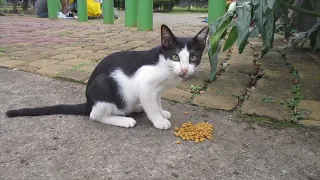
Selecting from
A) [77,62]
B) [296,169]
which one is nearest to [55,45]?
[77,62]

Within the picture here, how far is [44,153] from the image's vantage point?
167cm

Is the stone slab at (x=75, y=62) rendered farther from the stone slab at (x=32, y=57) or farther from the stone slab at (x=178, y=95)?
the stone slab at (x=178, y=95)

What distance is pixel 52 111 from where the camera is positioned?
7.07ft

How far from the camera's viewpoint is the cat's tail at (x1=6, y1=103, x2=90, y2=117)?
211 cm

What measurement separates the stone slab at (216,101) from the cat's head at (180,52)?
58cm

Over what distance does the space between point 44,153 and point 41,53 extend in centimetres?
278

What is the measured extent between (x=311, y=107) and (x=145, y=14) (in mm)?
4871

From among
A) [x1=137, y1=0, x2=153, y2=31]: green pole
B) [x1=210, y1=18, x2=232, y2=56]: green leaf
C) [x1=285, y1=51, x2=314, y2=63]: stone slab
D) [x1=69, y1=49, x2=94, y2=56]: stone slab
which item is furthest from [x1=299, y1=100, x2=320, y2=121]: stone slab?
[x1=137, y1=0, x2=153, y2=31]: green pole

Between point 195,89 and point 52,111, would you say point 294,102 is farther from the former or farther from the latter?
point 52,111

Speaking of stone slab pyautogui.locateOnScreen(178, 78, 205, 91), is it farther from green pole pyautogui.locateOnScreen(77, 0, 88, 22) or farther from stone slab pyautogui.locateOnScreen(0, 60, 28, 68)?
green pole pyautogui.locateOnScreen(77, 0, 88, 22)

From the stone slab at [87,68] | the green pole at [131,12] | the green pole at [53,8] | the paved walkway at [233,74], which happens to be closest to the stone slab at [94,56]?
the paved walkway at [233,74]

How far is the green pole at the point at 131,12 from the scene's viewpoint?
7.51m

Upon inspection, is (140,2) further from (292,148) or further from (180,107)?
(292,148)

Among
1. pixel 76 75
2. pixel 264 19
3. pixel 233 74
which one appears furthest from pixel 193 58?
pixel 76 75
